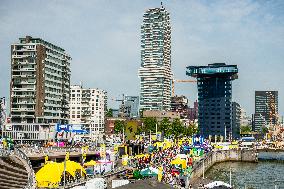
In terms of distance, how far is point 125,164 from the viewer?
2771 inches

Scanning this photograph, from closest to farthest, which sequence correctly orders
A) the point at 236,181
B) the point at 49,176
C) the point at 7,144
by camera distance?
the point at 49,176 < the point at 7,144 < the point at 236,181

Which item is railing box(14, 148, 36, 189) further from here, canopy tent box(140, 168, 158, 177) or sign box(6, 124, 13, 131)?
sign box(6, 124, 13, 131)

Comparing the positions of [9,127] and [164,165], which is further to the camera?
[9,127]

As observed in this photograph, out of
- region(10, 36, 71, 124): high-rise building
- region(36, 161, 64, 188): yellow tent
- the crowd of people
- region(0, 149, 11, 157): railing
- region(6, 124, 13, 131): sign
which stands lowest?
the crowd of people

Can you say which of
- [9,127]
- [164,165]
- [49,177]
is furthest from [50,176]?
[9,127]

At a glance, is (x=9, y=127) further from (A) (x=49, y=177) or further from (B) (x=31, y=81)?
(A) (x=49, y=177)

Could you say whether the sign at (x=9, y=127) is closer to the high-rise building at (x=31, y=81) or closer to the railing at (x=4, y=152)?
the high-rise building at (x=31, y=81)

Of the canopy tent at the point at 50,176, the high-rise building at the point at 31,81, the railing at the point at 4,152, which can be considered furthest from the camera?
the high-rise building at the point at 31,81

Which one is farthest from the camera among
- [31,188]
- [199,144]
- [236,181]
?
[199,144]

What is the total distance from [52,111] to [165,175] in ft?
343

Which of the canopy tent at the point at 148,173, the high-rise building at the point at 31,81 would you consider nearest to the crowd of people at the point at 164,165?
the canopy tent at the point at 148,173

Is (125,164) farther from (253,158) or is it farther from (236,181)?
(253,158)

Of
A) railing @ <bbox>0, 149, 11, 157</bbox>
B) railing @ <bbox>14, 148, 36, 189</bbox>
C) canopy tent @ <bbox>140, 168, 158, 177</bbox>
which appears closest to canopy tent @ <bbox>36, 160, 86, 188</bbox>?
railing @ <bbox>14, 148, 36, 189</bbox>

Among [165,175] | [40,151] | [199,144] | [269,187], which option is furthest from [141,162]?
[199,144]
